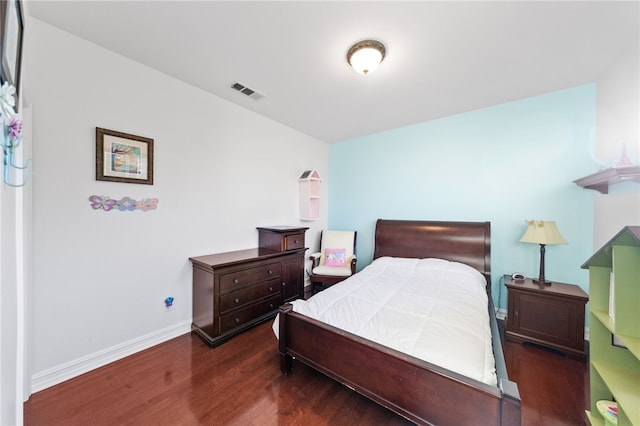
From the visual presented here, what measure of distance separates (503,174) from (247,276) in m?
3.25

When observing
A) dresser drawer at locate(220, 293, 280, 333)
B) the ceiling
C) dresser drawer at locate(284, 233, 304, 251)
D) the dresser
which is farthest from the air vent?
dresser drawer at locate(220, 293, 280, 333)

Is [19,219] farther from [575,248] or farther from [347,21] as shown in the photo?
[575,248]

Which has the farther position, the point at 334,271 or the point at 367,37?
the point at 334,271

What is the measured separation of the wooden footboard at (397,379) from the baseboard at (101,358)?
4.30ft

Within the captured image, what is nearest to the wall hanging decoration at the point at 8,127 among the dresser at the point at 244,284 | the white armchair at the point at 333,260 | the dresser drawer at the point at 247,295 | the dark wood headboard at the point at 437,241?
the dresser at the point at 244,284

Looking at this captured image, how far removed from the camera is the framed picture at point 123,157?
1.96m

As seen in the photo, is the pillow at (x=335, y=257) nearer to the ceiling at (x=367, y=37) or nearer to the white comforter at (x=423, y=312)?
the white comforter at (x=423, y=312)

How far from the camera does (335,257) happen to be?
3.66m

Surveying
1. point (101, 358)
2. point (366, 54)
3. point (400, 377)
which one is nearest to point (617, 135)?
point (366, 54)

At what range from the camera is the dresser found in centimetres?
232

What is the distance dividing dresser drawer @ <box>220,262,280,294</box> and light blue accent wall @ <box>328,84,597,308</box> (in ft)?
5.82

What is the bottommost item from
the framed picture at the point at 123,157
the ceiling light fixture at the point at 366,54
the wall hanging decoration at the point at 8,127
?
the wall hanging decoration at the point at 8,127

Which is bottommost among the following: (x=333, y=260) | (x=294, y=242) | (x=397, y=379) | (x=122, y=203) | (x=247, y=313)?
(x=247, y=313)

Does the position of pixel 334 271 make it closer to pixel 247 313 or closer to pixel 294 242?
pixel 294 242
